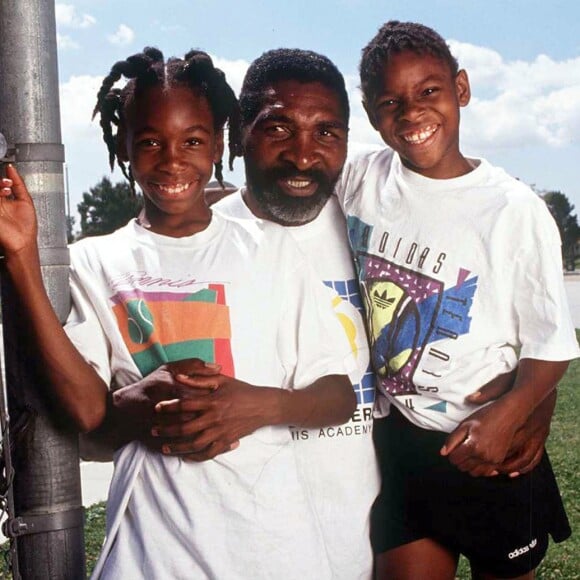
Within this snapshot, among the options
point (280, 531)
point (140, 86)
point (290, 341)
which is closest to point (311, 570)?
point (280, 531)

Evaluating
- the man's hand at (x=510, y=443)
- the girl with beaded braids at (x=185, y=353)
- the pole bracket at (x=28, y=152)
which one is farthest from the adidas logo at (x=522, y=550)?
the pole bracket at (x=28, y=152)

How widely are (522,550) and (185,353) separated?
35.9 inches

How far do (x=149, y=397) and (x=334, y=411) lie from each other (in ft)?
1.33

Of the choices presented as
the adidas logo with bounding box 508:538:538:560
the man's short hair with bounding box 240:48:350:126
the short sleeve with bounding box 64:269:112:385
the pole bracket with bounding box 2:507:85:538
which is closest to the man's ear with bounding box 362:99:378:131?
the man's short hair with bounding box 240:48:350:126

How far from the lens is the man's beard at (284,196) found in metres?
2.34

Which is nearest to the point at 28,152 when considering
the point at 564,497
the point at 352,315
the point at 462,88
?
the point at 352,315

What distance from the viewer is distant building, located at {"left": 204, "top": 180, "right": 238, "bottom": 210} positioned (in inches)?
93.0

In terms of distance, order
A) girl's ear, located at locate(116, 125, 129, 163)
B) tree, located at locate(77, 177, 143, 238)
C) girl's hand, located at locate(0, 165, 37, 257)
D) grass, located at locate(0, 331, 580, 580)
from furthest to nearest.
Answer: grass, located at locate(0, 331, 580, 580)
tree, located at locate(77, 177, 143, 238)
girl's ear, located at locate(116, 125, 129, 163)
girl's hand, located at locate(0, 165, 37, 257)

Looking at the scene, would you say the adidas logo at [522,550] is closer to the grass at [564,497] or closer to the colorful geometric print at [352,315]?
the colorful geometric print at [352,315]

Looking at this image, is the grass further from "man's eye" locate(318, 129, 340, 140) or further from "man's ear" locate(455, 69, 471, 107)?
"man's ear" locate(455, 69, 471, 107)

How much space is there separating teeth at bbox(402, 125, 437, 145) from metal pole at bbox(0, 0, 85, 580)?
0.77m

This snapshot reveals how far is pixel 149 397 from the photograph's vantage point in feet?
7.25

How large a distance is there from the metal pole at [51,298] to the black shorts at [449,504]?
2.36 feet

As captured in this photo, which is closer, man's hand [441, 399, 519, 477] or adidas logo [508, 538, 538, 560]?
man's hand [441, 399, 519, 477]
